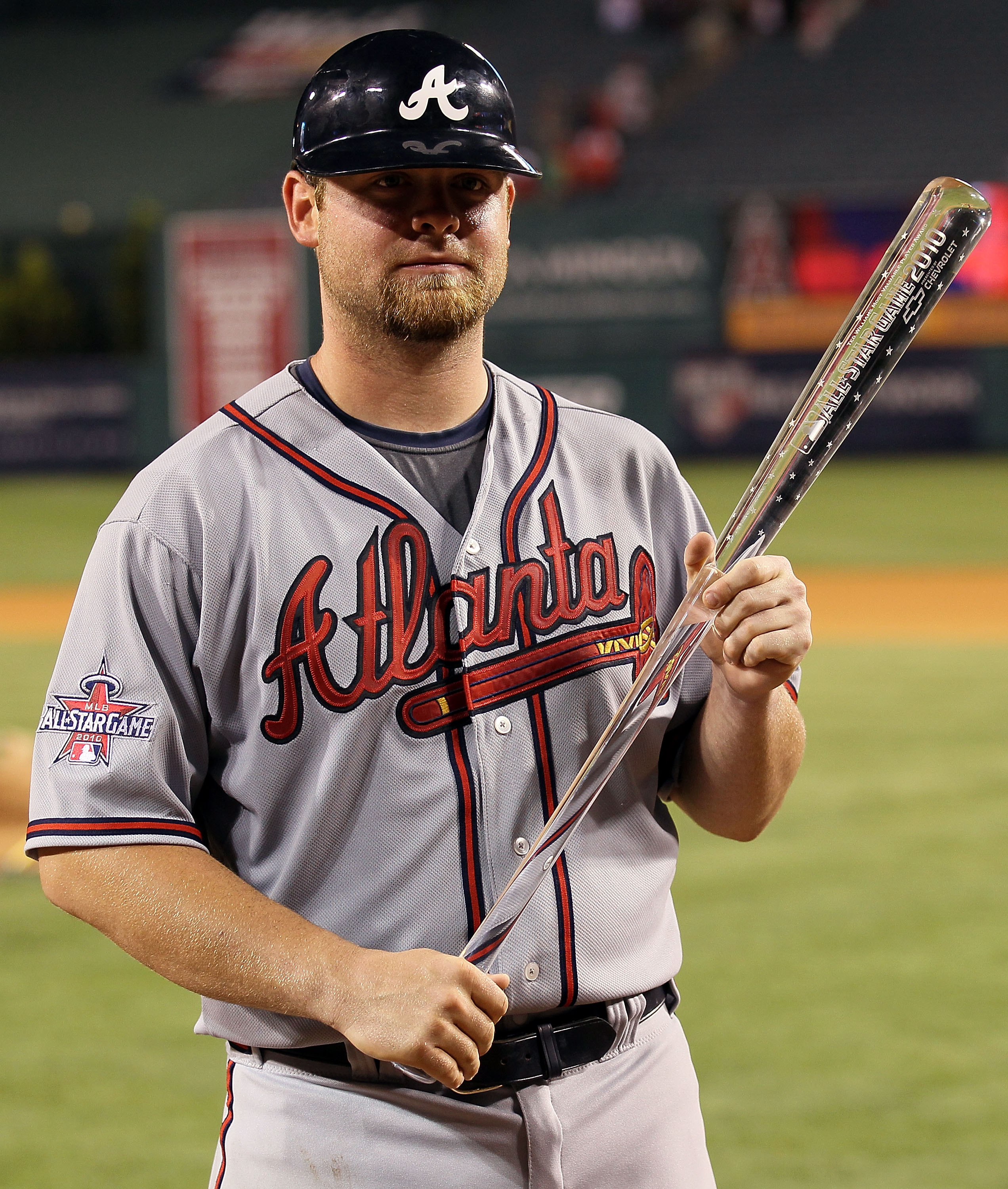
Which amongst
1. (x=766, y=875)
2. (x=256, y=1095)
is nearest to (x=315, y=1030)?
(x=256, y=1095)

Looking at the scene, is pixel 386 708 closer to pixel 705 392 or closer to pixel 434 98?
pixel 434 98

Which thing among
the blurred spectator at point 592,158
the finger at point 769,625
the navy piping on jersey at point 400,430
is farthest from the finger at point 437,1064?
the blurred spectator at point 592,158

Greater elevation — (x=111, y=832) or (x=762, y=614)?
(x=762, y=614)

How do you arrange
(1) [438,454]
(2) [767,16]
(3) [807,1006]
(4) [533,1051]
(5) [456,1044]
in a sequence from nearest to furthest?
(5) [456,1044] < (4) [533,1051] < (1) [438,454] < (3) [807,1006] < (2) [767,16]

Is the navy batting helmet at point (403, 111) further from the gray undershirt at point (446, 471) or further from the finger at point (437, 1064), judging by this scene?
the finger at point (437, 1064)

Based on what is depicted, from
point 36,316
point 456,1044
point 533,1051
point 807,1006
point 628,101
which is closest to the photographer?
point 456,1044

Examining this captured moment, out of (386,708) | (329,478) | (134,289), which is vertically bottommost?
(386,708)

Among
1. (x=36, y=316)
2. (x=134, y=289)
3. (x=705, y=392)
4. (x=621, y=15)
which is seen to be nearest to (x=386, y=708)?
(x=705, y=392)

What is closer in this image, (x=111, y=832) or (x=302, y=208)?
(x=111, y=832)

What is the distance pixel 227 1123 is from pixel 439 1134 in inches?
10.6

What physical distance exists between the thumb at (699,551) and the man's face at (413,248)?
13.0 inches

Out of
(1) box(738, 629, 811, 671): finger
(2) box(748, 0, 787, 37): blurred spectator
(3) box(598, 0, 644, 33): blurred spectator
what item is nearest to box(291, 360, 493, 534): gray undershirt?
(1) box(738, 629, 811, 671): finger

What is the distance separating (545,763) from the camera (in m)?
1.77

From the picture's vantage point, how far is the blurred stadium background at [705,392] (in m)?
4.07
